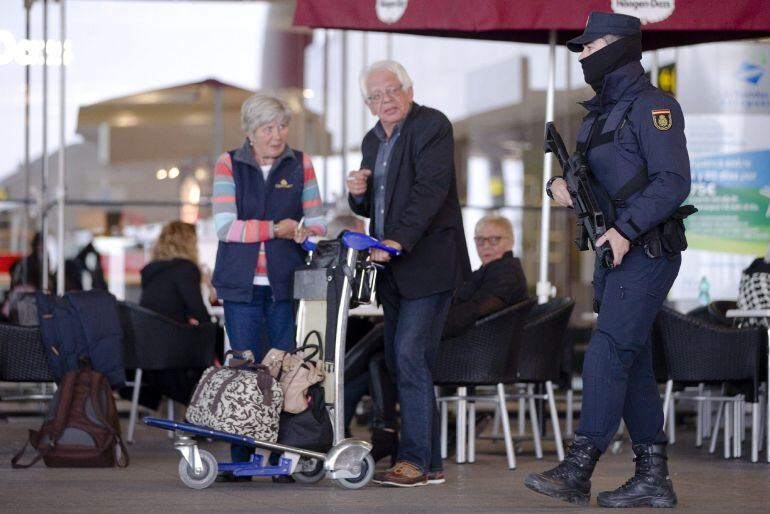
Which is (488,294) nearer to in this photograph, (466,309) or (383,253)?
(466,309)

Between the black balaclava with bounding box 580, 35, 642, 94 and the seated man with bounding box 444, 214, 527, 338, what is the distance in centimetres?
183

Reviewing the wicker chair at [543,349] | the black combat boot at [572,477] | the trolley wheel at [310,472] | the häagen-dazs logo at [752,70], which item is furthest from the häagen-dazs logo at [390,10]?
the häagen-dazs logo at [752,70]

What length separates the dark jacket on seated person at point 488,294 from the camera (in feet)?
22.7

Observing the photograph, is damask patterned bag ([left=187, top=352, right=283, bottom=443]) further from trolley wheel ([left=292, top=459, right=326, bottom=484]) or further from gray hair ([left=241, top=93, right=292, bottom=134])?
gray hair ([left=241, top=93, right=292, bottom=134])

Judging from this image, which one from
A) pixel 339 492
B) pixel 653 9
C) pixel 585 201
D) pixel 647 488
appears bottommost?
pixel 339 492

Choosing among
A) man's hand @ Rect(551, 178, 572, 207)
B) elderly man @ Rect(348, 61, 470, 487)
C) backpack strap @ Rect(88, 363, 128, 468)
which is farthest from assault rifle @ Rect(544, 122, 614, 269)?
backpack strap @ Rect(88, 363, 128, 468)

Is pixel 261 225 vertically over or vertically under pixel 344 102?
under

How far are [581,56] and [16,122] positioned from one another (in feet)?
23.1

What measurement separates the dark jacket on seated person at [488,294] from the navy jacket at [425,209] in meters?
0.90

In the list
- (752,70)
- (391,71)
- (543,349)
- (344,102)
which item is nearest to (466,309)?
(543,349)

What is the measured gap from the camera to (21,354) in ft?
24.0

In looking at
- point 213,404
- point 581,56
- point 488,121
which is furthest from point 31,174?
point 581,56

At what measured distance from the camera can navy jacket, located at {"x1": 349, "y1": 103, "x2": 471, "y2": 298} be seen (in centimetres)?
585

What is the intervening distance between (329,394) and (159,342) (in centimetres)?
224
